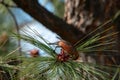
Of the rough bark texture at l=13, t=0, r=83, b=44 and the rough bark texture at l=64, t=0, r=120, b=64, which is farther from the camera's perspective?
the rough bark texture at l=64, t=0, r=120, b=64

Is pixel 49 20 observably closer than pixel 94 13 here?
Yes

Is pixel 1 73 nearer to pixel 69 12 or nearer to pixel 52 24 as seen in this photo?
pixel 52 24

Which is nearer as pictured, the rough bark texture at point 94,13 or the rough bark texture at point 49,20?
the rough bark texture at point 49,20

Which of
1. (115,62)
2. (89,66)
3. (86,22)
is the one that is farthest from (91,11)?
(89,66)

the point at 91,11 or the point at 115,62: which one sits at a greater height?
the point at 91,11

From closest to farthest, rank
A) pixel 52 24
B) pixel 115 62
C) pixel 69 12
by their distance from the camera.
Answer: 1. pixel 52 24
2. pixel 115 62
3. pixel 69 12

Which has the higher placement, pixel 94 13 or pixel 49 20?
pixel 94 13

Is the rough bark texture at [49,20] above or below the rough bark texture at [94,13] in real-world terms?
below

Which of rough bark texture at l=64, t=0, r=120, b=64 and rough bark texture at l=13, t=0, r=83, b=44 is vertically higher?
rough bark texture at l=64, t=0, r=120, b=64
